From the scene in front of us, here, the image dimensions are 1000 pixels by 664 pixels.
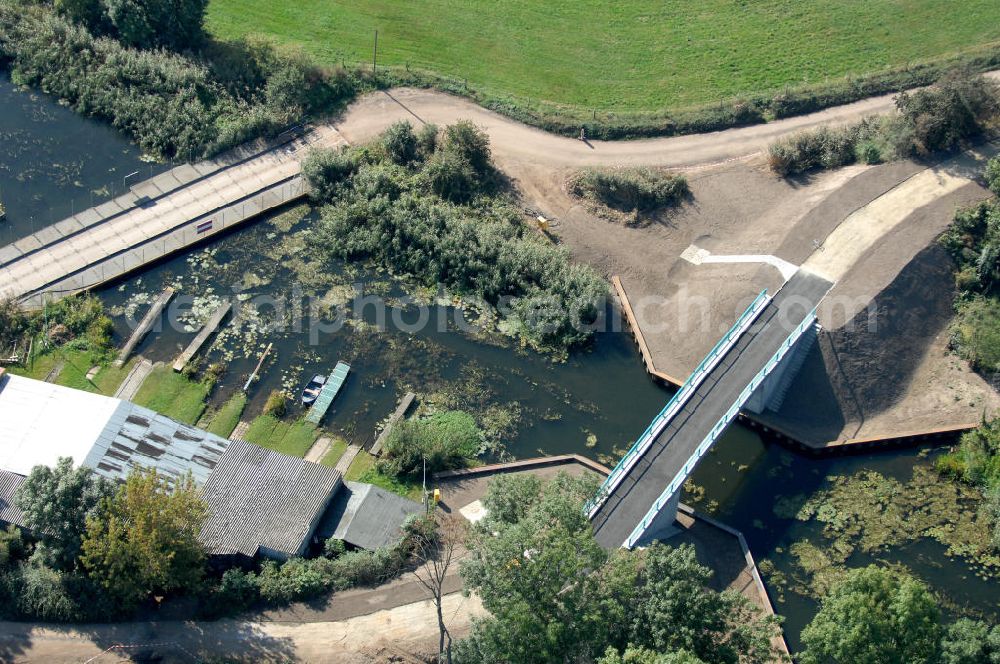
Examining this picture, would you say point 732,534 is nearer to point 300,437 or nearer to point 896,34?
point 300,437

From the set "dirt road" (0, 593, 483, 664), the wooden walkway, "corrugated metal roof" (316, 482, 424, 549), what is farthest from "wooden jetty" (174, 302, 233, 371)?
"dirt road" (0, 593, 483, 664)

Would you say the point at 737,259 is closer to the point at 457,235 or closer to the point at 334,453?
the point at 457,235

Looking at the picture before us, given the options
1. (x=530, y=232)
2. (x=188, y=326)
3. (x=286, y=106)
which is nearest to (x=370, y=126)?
(x=286, y=106)

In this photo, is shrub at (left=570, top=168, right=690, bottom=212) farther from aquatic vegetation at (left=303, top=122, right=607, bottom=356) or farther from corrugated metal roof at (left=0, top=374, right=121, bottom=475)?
corrugated metal roof at (left=0, top=374, right=121, bottom=475)

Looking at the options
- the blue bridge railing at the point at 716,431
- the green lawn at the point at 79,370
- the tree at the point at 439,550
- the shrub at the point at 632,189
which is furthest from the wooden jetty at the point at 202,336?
the blue bridge railing at the point at 716,431

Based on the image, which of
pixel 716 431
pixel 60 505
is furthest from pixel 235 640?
pixel 716 431

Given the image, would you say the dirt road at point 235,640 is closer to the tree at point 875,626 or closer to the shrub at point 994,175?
the tree at point 875,626

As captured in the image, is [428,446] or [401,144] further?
[401,144]
